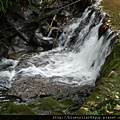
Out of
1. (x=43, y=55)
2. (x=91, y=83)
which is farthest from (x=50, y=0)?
(x=91, y=83)

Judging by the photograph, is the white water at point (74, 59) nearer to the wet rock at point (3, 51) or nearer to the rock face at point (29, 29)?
the rock face at point (29, 29)

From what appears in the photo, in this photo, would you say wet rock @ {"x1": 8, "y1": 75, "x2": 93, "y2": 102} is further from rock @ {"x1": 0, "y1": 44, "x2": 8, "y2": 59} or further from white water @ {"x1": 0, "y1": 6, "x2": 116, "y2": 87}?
rock @ {"x1": 0, "y1": 44, "x2": 8, "y2": 59}

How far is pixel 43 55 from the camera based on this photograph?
10.3 metres

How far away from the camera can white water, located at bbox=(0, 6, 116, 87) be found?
7971mm

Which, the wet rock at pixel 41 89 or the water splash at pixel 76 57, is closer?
the wet rock at pixel 41 89

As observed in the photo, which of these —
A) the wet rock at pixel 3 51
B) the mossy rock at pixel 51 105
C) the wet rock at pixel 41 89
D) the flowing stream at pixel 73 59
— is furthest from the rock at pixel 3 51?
the mossy rock at pixel 51 105

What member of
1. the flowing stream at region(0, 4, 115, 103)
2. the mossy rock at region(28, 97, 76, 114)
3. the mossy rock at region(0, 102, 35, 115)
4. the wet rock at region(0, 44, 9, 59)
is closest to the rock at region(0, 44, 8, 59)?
the wet rock at region(0, 44, 9, 59)

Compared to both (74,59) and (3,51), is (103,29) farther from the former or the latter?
(3,51)

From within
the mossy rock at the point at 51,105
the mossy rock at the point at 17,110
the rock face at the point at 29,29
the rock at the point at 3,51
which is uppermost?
the rock face at the point at 29,29

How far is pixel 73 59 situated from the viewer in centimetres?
977

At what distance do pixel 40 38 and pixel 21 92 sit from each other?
4.41m

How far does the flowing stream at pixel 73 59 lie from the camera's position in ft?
26.2

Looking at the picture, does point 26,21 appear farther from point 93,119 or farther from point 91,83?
point 93,119

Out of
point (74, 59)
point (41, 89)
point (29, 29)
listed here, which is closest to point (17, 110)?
point (41, 89)
